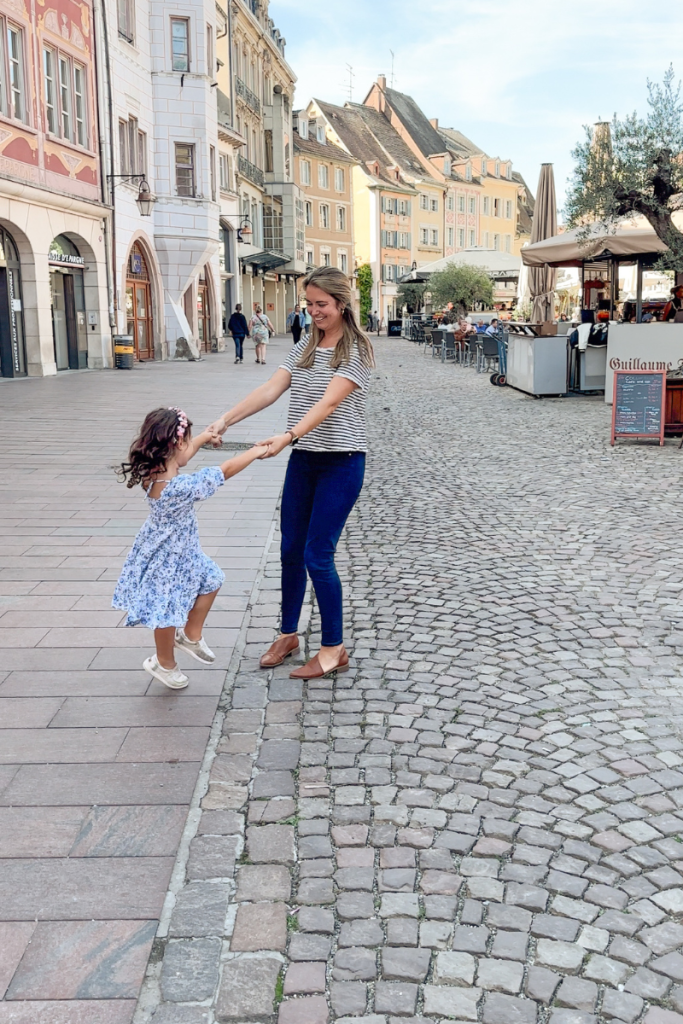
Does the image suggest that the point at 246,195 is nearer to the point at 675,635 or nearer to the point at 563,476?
the point at 563,476

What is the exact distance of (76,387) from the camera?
19812 mm

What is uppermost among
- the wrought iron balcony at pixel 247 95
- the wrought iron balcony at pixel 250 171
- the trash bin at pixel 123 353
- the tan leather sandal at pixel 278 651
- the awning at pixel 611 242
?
the wrought iron balcony at pixel 247 95

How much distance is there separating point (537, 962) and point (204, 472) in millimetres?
2183

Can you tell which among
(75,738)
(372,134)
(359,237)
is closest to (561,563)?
(75,738)

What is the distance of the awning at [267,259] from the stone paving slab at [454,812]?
3958 centimetres

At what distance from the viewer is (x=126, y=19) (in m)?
28.7

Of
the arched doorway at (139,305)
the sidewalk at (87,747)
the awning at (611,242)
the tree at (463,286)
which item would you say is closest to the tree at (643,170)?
the awning at (611,242)

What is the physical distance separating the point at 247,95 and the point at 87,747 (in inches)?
1850

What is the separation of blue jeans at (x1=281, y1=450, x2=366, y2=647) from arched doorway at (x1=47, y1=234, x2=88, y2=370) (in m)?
20.7

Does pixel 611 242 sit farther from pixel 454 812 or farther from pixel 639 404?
pixel 454 812

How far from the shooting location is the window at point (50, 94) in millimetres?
22938

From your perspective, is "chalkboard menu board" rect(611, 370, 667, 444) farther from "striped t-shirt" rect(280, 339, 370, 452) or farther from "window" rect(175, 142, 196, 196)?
"window" rect(175, 142, 196, 196)

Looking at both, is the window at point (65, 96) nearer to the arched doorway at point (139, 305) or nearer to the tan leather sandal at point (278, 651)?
the arched doorway at point (139, 305)

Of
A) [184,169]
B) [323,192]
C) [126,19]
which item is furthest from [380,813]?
A: [323,192]
